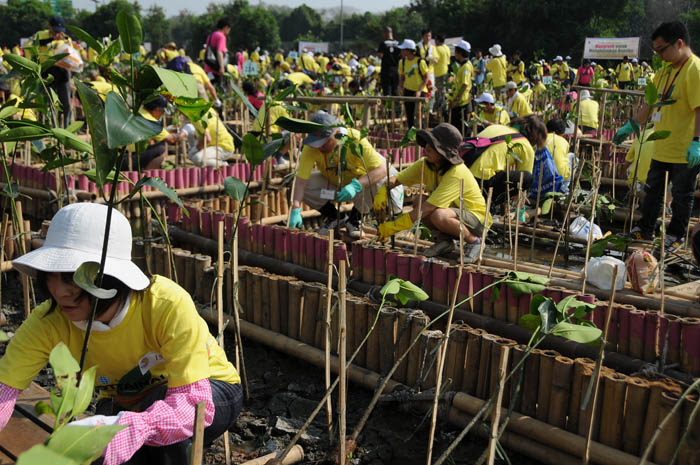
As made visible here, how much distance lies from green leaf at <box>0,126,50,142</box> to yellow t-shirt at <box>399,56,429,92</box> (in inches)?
347

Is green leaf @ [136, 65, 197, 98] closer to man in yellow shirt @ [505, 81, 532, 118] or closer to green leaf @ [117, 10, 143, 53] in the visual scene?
green leaf @ [117, 10, 143, 53]

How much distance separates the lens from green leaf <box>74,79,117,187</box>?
1.41m

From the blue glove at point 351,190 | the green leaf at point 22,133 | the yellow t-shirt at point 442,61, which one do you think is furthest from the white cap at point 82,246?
the yellow t-shirt at point 442,61

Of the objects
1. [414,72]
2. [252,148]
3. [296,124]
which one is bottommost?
[252,148]

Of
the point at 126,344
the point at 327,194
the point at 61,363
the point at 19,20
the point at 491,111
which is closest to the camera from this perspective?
the point at 61,363

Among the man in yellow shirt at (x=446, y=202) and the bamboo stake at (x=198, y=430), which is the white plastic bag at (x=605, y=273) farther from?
the bamboo stake at (x=198, y=430)

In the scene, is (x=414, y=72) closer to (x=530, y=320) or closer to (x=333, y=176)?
(x=333, y=176)

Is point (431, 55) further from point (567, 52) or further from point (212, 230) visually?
point (567, 52)

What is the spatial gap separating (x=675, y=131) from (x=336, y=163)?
241cm

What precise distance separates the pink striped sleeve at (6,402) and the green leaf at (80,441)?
0.95m

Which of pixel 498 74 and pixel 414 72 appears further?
pixel 498 74

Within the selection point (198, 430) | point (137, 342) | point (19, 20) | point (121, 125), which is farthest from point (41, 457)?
point (19, 20)

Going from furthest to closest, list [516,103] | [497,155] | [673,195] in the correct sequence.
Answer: [516,103]
[497,155]
[673,195]

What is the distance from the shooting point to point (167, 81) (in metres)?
1.37
